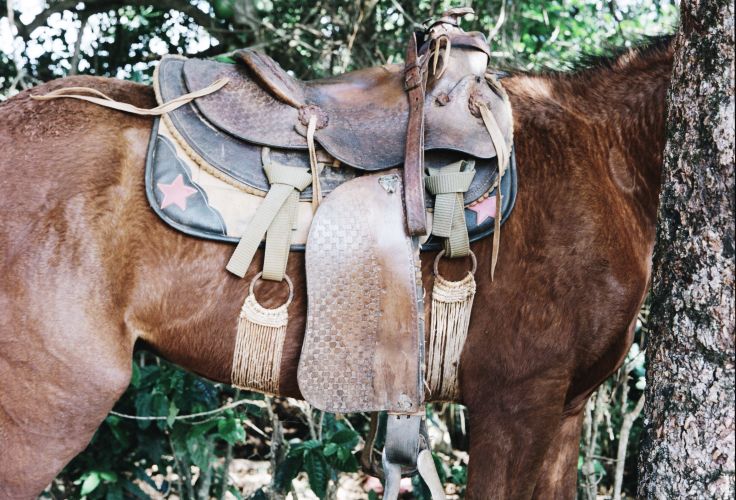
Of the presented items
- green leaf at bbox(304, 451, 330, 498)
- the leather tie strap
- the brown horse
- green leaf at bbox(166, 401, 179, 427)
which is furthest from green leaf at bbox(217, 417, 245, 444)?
the leather tie strap

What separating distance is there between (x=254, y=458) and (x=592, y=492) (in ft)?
6.66

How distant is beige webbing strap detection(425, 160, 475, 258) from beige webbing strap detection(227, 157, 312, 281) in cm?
38

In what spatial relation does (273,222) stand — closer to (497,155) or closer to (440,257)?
(440,257)

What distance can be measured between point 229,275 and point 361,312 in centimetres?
39

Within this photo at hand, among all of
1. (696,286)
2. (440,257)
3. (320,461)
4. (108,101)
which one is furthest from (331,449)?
(696,286)

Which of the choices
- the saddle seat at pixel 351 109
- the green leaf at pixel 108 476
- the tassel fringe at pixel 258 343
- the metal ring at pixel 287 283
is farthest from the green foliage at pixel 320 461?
the saddle seat at pixel 351 109

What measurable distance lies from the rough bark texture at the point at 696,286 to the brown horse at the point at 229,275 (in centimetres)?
49

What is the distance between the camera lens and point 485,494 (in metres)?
2.05

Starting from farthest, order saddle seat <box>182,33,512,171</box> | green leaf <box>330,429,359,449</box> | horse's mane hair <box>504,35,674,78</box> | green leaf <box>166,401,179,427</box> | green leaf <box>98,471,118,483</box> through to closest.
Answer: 1. green leaf <box>98,471,118,483</box>
2. green leaf <box>330,429,359,449</box>
3. green leaf <box>166,401,179,427</box>
4. horse's mane hair <box>504,35,674,78</box>
5. saddle seat <box>182,33,512,171</box>

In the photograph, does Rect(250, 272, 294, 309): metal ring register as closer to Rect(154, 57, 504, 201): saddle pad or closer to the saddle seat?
Rect(154, 57, 504, 201): saddle pad

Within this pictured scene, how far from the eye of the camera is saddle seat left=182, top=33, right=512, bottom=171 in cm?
202

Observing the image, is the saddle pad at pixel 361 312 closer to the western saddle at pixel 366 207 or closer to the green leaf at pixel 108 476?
the western saddle at pixel 366 207

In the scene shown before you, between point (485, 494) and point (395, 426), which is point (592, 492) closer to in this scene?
point (485, 494)

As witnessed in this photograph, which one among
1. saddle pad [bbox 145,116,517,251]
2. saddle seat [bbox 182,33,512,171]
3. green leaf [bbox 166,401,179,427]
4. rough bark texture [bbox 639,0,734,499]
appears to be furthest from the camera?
green leaf [bbox 166,401,179,427]
